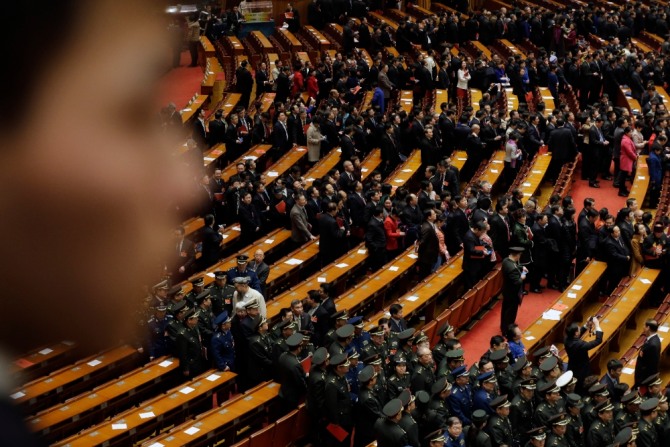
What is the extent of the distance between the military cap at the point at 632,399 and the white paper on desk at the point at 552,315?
7.14 ft

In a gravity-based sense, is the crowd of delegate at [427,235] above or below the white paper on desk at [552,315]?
above

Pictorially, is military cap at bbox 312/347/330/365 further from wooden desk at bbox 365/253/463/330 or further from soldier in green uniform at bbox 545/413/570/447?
soldier in green uniform at bbox 545/413/570/447

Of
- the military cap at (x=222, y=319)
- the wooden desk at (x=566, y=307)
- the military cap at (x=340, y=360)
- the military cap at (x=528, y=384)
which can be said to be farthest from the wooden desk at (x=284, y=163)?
the military cap at (x=528, y=384)

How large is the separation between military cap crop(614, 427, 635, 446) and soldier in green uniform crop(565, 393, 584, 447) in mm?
348

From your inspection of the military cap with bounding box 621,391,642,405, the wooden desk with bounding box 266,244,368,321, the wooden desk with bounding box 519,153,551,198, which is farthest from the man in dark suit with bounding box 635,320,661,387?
the wooden desk with bounding box 519,153,551,198

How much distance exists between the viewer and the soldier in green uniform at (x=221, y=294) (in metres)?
10.9

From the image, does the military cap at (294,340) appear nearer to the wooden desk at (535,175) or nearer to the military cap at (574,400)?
the military cap at (574,400)

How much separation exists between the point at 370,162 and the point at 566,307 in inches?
246

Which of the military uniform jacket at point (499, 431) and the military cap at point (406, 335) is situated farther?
the military cap at point (406, 335)

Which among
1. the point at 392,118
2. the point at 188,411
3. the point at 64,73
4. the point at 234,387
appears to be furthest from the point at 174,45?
the point at 392,118

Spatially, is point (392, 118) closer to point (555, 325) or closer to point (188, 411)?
point (555, 325)

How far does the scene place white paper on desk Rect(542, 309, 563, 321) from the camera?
36.8ft

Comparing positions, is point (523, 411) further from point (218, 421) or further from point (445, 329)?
point (218, 421)

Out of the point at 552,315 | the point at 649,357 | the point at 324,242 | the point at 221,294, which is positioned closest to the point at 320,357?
the point at 221,294
